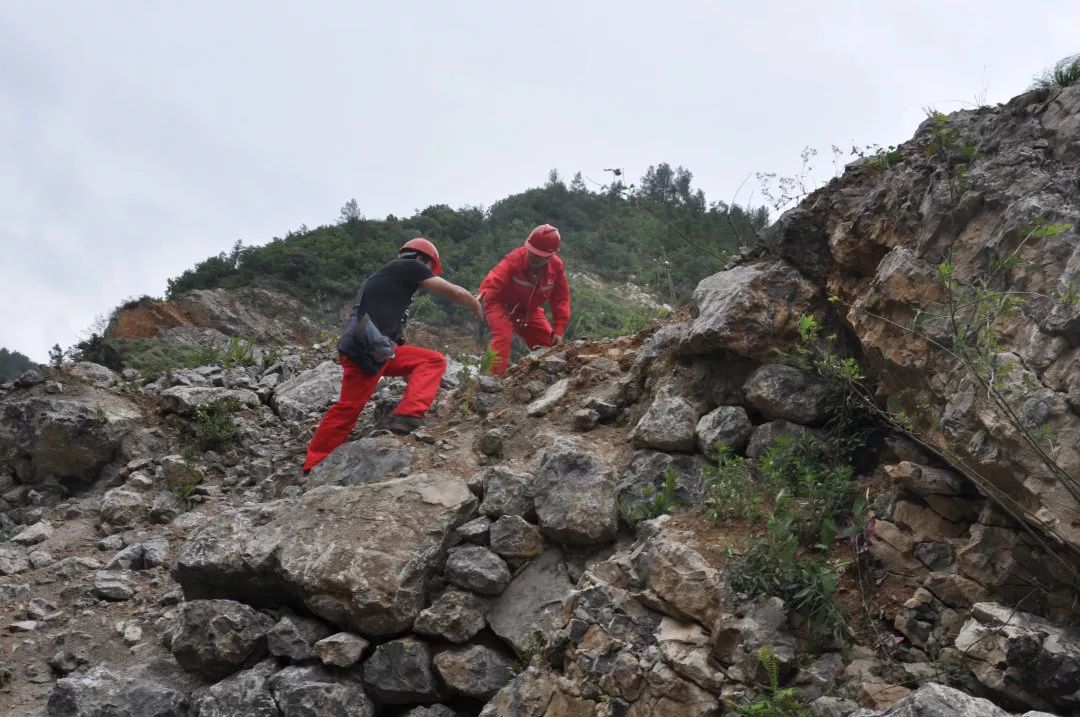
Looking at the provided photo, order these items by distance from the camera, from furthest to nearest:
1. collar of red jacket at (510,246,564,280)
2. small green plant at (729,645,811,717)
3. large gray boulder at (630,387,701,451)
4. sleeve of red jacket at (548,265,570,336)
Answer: sleeve of red jacket at (548,265,570,336), collar of red jacket at (510,246,564,280), large gray boulder at (630,387,701,451), small green plant at (729,645,811,717)

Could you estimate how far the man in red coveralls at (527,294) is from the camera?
7.24m

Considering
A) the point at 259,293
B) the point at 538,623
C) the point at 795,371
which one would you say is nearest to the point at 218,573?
the point at 538,623

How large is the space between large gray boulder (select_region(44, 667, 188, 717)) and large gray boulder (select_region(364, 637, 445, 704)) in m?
1.00

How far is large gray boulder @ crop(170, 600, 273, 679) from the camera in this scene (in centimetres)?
427

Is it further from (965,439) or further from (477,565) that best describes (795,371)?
(477,565)

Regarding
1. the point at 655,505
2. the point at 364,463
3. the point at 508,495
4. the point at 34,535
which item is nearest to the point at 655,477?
the point at 655,505

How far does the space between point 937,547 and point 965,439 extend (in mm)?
491

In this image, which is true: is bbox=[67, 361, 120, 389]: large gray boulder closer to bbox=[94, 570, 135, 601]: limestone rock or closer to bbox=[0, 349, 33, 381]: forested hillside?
bbox=[94, 570, 135, 601]: limestone rock

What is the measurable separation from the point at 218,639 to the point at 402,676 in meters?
0.99

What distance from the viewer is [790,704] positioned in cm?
307

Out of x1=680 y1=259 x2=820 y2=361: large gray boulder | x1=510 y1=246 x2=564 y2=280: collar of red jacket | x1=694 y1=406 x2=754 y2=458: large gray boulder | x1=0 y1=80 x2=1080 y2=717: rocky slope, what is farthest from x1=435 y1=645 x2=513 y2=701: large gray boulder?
x1=510 y1=246 x2=564 y2=280: collar of red jacket

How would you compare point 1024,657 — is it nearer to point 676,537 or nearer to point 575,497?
point 676,537

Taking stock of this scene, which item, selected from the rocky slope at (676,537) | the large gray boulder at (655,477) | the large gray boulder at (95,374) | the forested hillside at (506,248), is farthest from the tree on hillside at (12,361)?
the large gray boulder at (655,477)

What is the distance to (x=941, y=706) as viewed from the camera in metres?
2.59
